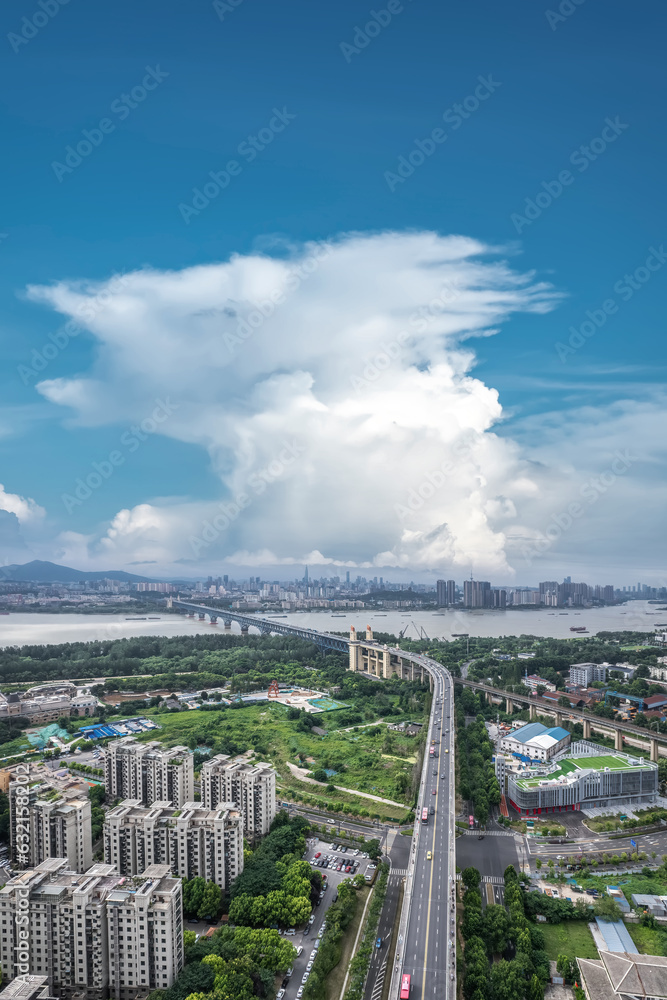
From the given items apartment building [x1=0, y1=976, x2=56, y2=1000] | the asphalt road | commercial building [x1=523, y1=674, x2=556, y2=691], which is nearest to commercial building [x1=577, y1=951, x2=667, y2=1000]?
the asphalt road

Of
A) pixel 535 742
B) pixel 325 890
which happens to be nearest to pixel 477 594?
pixel 535 742

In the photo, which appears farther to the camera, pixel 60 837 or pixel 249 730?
pixel 249 730

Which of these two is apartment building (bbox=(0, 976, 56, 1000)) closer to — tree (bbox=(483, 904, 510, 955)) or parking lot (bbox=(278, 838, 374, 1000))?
parking lot (bbox=(278, 838, 374, 1000))

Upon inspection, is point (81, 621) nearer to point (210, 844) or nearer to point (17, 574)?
point (17, 574)

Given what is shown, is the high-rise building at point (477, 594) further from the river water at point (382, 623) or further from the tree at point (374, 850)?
the tree at point (374, 850)

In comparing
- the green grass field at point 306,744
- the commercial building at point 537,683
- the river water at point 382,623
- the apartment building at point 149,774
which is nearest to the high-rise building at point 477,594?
the river water at point 382,623

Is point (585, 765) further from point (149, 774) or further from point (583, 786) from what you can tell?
point (149, 774)

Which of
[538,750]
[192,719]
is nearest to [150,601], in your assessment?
[192,719]
